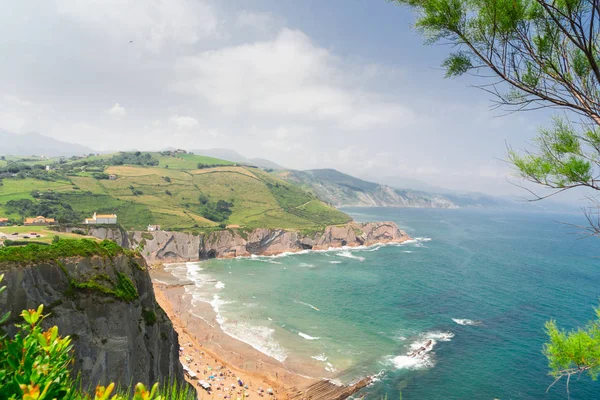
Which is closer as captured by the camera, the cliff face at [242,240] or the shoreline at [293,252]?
the cliff face at [242,240]

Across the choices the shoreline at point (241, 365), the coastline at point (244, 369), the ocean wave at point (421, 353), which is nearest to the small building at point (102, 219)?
the shoreline at point (241, 365)

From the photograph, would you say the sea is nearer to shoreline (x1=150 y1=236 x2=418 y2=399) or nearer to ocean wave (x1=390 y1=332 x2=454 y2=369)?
ocean wave (x1=390 y1=332 x2=454 y2=369)

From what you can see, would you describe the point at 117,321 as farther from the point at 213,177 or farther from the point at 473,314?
the point at 213,177

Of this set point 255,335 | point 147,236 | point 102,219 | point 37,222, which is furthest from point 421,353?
point 37,222

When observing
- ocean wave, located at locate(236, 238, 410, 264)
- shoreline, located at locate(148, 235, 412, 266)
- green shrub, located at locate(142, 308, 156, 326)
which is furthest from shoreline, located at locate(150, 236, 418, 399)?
ocean wave, located at locate(236, 238, 410, 264)

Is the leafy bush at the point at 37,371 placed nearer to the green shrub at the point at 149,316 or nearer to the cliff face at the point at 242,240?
the green shrub at the point at 149,316

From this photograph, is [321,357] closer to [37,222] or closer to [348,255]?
[348,255]

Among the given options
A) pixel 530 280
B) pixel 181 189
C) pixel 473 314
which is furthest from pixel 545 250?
pixel 181 189
